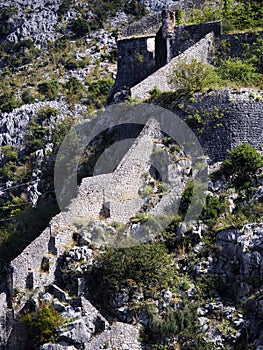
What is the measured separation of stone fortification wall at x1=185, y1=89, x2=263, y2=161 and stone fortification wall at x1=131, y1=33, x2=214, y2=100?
339cm

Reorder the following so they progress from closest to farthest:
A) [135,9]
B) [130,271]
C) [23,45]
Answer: [130,271], [23,45], [135,9]

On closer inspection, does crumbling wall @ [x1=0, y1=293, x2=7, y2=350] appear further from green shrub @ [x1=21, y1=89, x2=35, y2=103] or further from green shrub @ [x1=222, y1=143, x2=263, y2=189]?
green shrub @ [x1=21, y1=89, x2=35, y2=103]

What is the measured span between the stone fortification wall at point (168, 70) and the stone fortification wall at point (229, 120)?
3395 mm

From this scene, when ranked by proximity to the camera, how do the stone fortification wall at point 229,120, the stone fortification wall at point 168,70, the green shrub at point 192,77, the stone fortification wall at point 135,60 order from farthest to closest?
the stone fortification wall at point 135,60 < the stone fortification wall at point 168,70 < the green shrub at point 192,77 < the stone fortification wall at point 229,120

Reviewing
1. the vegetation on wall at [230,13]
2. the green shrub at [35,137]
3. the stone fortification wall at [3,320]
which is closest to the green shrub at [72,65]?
the green shrub at [35,137]

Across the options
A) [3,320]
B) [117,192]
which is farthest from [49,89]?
[3,320]

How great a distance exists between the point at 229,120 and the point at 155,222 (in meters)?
6.30

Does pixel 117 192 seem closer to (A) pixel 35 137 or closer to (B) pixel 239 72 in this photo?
(B) pixel 239 72

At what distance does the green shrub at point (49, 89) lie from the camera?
63031 mm

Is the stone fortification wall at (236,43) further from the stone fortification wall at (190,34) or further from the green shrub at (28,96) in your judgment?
the green shrub at (28,96)

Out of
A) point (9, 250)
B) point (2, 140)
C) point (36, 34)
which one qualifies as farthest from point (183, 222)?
point (36, 34)

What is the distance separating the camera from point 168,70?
40375mm

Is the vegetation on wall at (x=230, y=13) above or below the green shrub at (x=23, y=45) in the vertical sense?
above

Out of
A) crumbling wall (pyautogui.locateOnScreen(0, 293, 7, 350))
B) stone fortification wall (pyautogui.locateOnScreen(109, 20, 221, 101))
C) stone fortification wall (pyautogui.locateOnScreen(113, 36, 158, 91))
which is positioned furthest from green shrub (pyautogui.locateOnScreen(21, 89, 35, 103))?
crumbling wall (pyautogui.locateOnScreen(0, 293, 7, 350))
